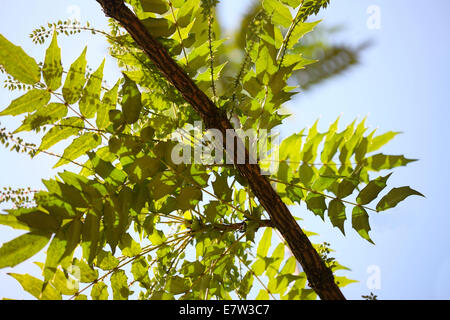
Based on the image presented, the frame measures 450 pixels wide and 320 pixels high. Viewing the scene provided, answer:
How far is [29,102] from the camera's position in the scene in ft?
3.23

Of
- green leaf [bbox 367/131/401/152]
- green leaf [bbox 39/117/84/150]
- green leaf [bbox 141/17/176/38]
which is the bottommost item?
green leaf [bbox 367/131/401/152]

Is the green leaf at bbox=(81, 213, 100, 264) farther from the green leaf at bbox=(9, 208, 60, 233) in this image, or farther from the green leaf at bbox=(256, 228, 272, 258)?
the green leaf at bbox=(256, 228, 272, 258)

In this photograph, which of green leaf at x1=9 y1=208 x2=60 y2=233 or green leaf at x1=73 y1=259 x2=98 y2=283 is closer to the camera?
green leaf at x1=9 y1=208 x2=60 y2=233

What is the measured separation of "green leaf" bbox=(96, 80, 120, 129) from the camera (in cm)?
99

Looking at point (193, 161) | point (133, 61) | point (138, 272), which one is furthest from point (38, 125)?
point (138, 272)

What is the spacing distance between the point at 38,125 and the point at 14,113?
0.27ft

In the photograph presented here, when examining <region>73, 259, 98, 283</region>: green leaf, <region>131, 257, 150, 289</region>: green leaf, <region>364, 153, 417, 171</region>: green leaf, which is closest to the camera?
<region>364, 153, 417, 171</region>: green leaf

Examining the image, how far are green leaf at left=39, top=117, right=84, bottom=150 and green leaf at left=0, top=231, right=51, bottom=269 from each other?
0.80ft

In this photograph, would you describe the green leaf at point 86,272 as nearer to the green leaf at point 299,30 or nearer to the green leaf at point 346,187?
the green leaf at point 346,187

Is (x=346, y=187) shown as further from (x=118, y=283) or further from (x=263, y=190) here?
(x=118, y=283)

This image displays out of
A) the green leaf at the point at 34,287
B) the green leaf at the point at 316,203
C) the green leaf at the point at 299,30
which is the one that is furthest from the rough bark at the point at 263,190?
the green leaf at the point at 34,287

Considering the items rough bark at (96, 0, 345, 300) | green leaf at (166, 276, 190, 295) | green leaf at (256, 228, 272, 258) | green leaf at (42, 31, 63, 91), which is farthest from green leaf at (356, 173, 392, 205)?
green leaf at (42, 31, 63, 91)
